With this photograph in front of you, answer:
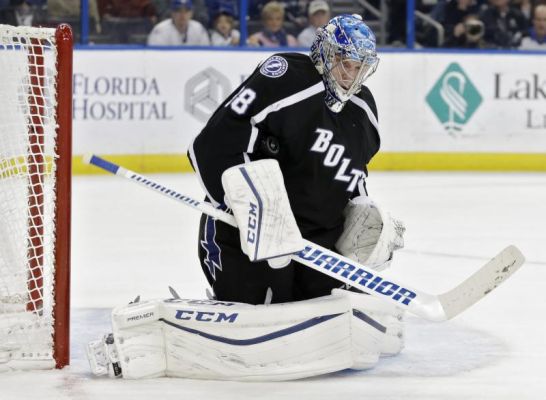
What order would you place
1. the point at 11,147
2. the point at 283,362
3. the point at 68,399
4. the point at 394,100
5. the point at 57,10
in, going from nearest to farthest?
the point at 68,399 → the point at 283,362 → the point at 11,147 → the point at 57,10 → the point at 394,100

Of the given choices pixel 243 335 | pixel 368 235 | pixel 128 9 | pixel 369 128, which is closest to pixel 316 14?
pixel 128 9

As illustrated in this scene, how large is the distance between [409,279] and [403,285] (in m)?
1.54

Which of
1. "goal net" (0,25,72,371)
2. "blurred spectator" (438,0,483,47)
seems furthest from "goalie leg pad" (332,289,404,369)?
"blurred spectator" (438,0,483,47)

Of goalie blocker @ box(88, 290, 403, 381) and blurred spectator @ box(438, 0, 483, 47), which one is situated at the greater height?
blurred spectator @ box(438, 0, 483, 47)

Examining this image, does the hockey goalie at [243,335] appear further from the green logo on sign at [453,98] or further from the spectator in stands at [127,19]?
the green logo on sign at [453,98]

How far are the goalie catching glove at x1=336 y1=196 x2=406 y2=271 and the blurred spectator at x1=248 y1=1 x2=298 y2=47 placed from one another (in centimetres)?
507

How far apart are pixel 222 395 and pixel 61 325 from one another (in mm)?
468

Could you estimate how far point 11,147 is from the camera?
3309 millimetres

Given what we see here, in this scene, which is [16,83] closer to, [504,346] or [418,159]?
[504,346]

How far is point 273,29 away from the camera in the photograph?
8281mm

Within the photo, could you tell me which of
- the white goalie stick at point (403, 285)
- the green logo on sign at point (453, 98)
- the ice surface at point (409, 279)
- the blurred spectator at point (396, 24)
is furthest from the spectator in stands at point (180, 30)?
the white goalie stick at point (403, 285)

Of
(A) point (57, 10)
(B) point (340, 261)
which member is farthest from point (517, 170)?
(B) point (340, 261)

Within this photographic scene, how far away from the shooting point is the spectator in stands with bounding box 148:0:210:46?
802 cm

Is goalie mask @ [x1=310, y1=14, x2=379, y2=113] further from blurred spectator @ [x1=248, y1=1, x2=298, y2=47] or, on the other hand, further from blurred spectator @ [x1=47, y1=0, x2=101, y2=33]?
blurred spectator @ [x1=248, y1=1, x2=298, y2=47]
